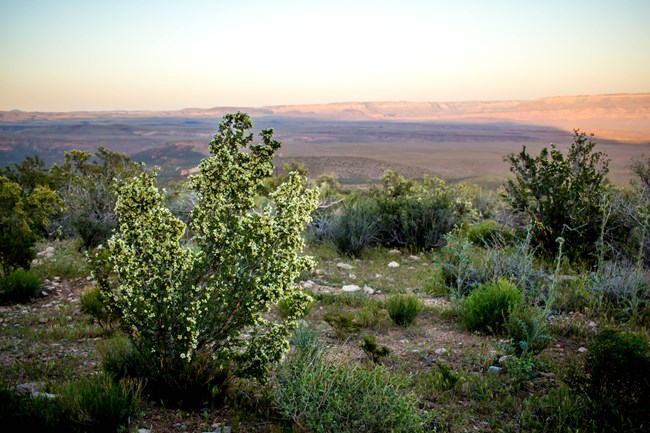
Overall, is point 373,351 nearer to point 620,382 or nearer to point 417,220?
point 620,382

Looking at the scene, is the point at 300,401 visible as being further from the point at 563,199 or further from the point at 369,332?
the point at 563,199

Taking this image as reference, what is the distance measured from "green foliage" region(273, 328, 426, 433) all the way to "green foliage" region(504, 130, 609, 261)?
278 inches

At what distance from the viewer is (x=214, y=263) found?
151 inches

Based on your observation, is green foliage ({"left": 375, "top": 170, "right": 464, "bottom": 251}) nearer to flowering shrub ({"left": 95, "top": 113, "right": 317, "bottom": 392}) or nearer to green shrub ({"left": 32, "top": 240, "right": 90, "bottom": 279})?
green shrub ({"left": 32, "top": 240, "right": 90, "bottom": 279})

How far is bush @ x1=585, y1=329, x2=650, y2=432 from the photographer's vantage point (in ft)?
12.2

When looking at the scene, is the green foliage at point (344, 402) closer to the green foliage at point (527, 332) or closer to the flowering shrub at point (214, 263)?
the flowering shrub at point (214, 263)

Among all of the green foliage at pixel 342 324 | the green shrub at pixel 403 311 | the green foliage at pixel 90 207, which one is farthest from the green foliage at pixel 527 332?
the green foliage at pixel 90 207

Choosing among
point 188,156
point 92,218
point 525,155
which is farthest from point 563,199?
Answer: point 188,156

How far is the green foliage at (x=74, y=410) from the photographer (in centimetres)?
314

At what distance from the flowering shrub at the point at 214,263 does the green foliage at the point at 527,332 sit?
8.28 feet

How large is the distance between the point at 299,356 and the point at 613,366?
2532 mm

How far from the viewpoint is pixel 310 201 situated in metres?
3.92

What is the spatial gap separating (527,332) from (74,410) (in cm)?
430

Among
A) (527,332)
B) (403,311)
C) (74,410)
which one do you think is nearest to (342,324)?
(403,311)
